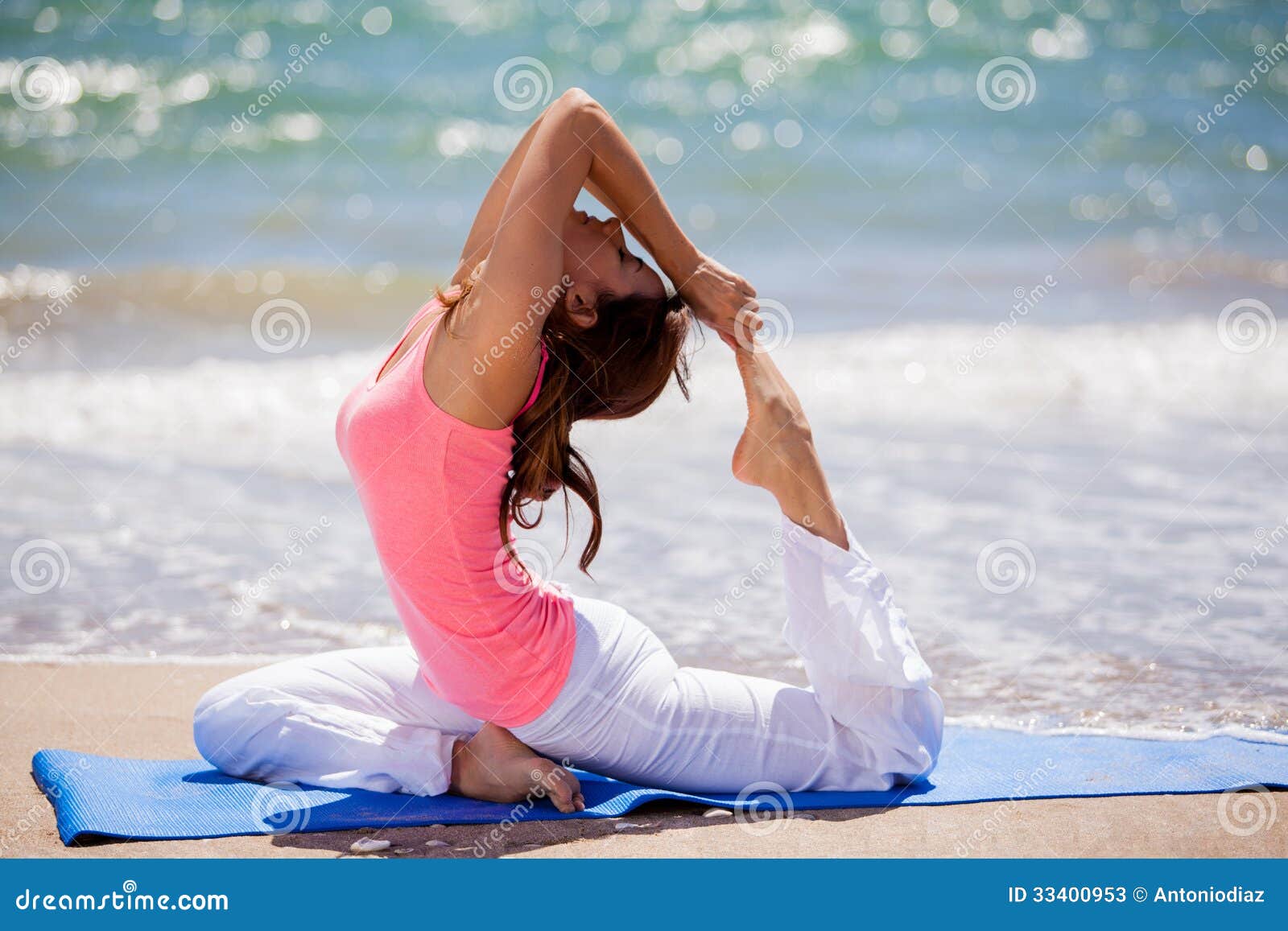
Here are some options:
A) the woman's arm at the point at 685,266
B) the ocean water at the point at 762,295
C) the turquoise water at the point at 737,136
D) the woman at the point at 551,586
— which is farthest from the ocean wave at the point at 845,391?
the woman's arm at the point at 685,266

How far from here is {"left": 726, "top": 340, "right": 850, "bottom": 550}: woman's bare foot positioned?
319 cm

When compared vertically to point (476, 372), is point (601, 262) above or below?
above

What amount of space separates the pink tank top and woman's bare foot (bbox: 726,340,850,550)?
0.60 meters

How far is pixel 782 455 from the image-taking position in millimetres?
3182

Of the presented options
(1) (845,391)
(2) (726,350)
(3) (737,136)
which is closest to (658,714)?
(1) (845,391)

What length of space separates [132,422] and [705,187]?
278 inches

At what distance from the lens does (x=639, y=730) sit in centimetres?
317

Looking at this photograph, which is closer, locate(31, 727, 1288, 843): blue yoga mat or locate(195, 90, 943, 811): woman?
locate(195, 90, 943, 811): woman

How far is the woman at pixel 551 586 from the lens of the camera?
2.85 meters

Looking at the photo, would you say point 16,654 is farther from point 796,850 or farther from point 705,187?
point 705,187

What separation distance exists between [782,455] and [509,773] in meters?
1.05

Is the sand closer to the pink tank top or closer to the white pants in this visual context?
the white pants

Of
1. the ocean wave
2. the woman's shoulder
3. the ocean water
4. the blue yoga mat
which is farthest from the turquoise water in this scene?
the woman's shoulder

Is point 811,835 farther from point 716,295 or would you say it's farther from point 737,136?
point 737,136
